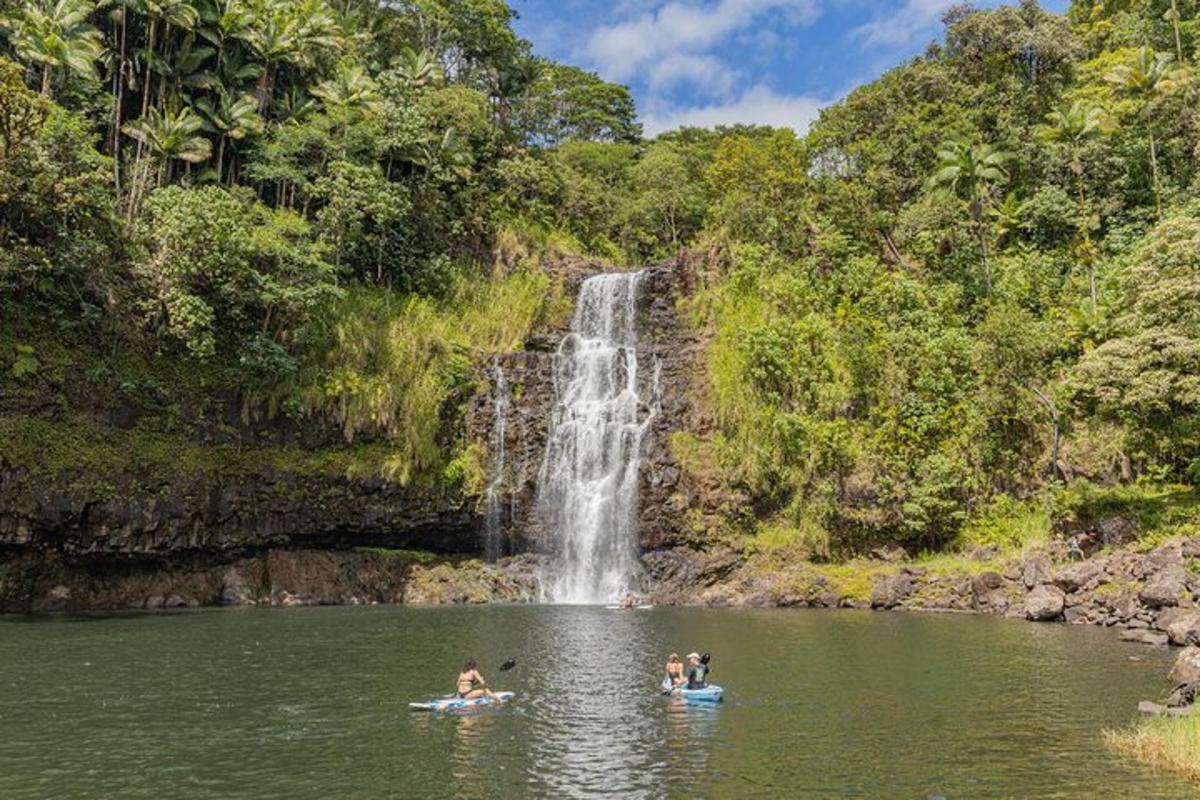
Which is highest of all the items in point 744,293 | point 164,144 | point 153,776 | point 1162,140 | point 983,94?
point 983,94

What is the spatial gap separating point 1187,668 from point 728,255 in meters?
37.6

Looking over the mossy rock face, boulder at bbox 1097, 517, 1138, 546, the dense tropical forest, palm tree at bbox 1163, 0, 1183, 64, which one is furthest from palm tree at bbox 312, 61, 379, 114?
palm tree at bbox 1163, 0, 1183, 64

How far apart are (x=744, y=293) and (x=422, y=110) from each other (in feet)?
67.4

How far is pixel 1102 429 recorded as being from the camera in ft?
124

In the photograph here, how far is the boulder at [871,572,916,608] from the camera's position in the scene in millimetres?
36844

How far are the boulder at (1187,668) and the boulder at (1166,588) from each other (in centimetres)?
998

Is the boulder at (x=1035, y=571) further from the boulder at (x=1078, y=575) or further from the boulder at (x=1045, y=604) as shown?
the boulder at (x=1045, y=604)

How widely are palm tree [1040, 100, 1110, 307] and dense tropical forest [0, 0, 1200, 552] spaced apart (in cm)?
27

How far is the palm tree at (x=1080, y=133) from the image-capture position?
155 ft

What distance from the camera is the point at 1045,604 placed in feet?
105

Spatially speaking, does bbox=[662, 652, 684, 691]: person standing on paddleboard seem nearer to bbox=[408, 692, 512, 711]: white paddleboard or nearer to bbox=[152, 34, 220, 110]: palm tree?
bbox=[408, 692, 512, 711]: white paddleboard

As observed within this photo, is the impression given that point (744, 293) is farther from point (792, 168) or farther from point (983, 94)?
point (983, 94)

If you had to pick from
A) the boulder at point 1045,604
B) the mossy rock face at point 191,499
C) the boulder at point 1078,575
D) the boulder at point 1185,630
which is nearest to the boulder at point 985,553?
the boulder at point 1078,575

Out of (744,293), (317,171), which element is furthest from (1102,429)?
(317,171)
